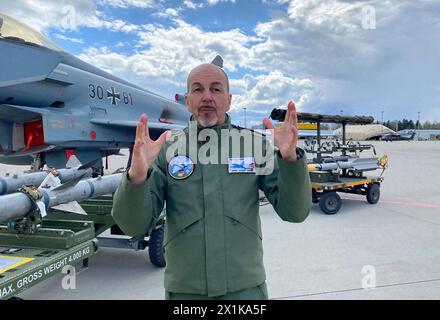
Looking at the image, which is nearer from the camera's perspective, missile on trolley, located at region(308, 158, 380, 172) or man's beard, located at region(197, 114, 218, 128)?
man's beard, located at region(197, 114, 218, 128)

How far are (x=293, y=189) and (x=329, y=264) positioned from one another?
328 cm

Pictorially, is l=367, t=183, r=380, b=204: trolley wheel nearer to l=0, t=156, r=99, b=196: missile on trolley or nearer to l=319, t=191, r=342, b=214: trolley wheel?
l=319, t=191, r=342, b=214: trolley wheel

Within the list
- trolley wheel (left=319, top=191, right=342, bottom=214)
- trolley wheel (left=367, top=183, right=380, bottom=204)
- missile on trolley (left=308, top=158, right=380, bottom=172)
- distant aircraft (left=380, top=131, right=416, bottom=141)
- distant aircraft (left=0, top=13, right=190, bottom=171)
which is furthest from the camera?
distant aircraft (left=380, top=131, right=416, bottom=141)

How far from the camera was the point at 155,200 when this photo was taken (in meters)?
1.86

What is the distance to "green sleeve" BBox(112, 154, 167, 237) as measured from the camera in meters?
1.66

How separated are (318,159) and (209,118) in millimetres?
6975

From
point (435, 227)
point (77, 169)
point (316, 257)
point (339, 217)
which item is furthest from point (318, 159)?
point (77, 169)

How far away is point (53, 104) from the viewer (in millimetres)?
8492

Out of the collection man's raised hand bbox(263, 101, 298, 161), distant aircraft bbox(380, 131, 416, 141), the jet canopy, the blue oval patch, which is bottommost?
the blue oval patch

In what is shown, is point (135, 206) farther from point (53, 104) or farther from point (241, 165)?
point (53, 104)

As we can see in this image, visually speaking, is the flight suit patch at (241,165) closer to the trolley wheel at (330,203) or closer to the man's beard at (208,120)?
the man's beard at (208,120)

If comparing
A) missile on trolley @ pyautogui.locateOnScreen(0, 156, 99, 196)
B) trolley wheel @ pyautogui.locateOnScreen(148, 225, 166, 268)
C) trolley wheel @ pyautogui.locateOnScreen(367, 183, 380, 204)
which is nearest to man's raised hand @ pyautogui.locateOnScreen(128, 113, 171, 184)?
missile on trolley @ pyautogui.locateOnScreen(0, 156, 99, 196)

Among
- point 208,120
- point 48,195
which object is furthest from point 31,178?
point 208,120

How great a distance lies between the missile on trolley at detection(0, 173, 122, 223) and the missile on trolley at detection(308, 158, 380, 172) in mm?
4531
